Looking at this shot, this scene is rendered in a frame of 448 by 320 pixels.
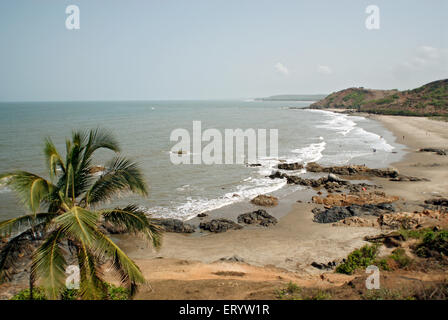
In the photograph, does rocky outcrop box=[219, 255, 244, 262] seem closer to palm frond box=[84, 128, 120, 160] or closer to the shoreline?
the shoreline

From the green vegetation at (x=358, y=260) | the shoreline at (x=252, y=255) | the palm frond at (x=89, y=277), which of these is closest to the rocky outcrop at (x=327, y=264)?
the shoreline at (x=252, y=255)

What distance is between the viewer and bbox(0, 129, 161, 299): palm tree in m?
5.81

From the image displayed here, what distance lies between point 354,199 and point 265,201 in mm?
5714

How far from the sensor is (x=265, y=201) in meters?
20.6

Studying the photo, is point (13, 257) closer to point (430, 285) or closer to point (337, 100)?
point (430, 285)

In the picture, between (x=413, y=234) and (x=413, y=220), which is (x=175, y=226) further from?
(x=413, y=220)

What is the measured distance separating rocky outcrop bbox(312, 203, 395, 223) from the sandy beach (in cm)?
73

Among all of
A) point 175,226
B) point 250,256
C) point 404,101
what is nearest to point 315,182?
point 175,226

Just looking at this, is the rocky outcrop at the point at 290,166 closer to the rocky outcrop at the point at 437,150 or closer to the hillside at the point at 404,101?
the rocky outcrop at the point at 437,150

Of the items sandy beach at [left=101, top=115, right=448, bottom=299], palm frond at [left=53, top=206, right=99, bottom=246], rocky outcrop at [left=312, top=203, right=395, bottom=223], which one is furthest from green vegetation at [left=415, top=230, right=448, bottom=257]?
palm frond at [left=53, top=206, right=99, bottom=246]

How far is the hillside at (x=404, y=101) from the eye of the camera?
306 feet

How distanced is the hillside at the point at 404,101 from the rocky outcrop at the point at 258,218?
86156 millimetres
